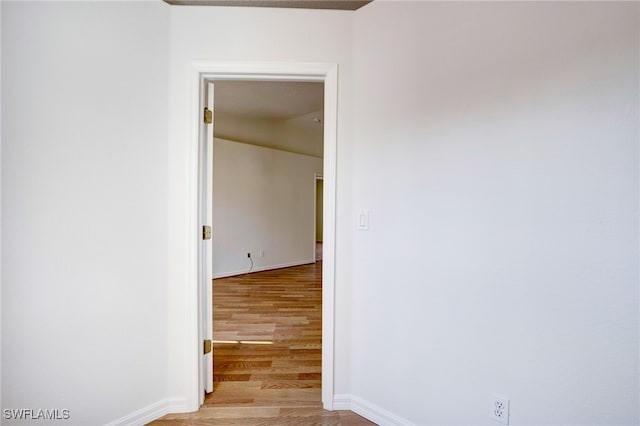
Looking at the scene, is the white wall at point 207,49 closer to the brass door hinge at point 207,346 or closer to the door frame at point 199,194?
the door frame at point 199,194

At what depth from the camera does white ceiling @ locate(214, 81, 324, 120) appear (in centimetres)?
356

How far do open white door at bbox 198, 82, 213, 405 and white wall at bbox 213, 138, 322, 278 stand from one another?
120 inches

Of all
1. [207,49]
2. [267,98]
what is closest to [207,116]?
[207,49]

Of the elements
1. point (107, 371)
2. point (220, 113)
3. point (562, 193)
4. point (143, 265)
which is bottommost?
point (107, 371)

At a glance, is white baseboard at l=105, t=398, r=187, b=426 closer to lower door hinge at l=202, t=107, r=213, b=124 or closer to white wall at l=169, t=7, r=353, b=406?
white wall at l=169, t=7, r=353, b=406

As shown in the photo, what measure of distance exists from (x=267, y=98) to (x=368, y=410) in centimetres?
409

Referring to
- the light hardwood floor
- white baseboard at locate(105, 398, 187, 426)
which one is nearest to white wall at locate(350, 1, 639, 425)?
the light hardwood floor

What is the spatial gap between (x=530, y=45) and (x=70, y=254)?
2.32 meters

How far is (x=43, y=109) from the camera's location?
1228mm

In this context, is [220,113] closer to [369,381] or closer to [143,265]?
[143,265]

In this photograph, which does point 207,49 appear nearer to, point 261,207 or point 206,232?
point 206,232

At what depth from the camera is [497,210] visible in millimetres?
1155

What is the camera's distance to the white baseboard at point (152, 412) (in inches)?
55.7

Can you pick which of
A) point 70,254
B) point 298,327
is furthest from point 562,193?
point 298,327
